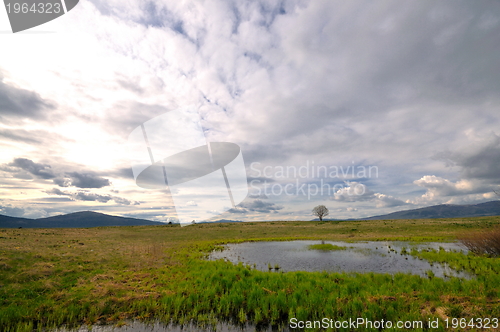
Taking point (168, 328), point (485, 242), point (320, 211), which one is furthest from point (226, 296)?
point (320, 211)

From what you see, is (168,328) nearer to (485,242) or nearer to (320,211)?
(485,242)

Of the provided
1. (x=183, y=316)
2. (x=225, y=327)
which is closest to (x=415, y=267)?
(x=225, y=327)

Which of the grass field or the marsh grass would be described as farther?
the marsh grass

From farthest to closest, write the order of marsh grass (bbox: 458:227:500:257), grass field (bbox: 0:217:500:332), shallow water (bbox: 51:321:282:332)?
marsh grass (bbox: 458:227:500:257), grass field (bbox: 0:217:500:332), shallow water (bbox: 51:321:282:332)

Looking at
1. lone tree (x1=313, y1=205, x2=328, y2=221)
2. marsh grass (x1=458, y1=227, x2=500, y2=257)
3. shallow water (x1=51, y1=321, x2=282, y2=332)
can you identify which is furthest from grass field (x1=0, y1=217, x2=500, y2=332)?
lone tree (x1=313, y1=205, x2=328, y2=221)

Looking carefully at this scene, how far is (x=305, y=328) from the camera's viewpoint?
32.6ft

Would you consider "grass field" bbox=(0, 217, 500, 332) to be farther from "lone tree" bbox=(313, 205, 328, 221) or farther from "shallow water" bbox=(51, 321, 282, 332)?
"lone tree" bbox=(313, 205, 328, 221)

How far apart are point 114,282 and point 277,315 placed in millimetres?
12142

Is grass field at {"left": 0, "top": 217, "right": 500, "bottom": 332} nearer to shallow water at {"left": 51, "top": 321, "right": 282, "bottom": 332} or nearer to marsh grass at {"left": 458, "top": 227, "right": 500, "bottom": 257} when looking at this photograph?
shallow water at {"left": 51, "top": 321, "right": 282, "bottom": 332}

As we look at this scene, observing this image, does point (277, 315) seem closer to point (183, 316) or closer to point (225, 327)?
point (225, 327)

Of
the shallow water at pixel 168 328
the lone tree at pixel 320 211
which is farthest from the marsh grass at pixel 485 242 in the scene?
the lone tree at pixel 320 211

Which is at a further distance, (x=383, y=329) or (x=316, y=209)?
(x=316, y=209)

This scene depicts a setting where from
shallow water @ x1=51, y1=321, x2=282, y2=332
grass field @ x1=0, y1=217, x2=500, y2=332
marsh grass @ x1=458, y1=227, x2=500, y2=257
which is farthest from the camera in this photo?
marsh grass @ x1=458, y1=227, x2=500, y2=257

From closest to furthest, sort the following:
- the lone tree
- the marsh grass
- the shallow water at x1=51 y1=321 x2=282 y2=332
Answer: the shallow water at x1=51 y1=321 x2=282 y2=332 → the marsh grass → the lone tree
